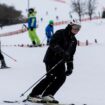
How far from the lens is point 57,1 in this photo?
108438 millimetres

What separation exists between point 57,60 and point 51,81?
0.39 meters

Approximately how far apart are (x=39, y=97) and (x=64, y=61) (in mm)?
833

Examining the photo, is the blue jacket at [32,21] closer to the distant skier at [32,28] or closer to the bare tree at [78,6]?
the distant skier at [32,28]

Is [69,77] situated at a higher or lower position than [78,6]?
higher

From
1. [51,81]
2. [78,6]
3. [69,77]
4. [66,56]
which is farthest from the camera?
[78,6]

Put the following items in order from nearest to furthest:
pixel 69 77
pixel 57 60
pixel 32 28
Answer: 1. pixel 57 60
2. pixel 69 77
3. pixel 32 28

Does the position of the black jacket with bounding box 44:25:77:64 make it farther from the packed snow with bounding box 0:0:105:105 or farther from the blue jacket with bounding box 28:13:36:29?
the blue jacket with bounding box 28:13:36:29

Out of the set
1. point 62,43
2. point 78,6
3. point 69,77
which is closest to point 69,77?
point 69,77

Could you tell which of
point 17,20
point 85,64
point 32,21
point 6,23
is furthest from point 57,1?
point 85,64

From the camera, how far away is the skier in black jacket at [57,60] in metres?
9.80

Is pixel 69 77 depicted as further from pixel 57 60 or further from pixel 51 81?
pixel 57 60

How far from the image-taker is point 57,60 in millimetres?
10023

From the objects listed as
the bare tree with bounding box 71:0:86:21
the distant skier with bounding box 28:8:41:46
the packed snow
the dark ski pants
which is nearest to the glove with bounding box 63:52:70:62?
the dark ski pants

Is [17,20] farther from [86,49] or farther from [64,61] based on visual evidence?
[64,61]
